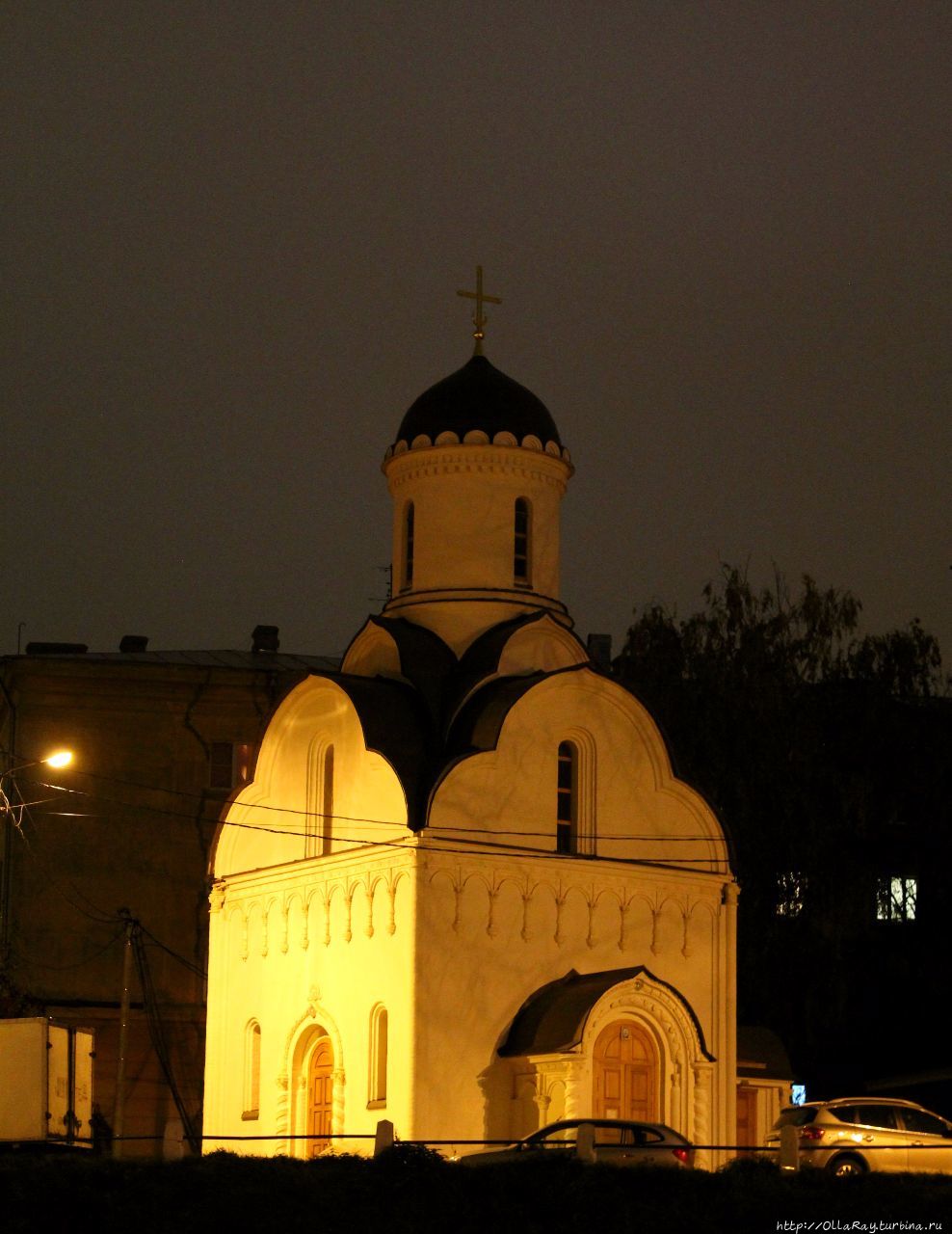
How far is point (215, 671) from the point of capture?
43844 millimetres

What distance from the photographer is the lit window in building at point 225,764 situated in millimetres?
43625

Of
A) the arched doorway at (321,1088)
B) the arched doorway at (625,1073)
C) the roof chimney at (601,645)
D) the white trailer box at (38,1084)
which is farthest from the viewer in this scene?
the roof chimney at (601,645)

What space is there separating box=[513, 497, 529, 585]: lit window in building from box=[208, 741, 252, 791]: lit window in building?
46.9 ft

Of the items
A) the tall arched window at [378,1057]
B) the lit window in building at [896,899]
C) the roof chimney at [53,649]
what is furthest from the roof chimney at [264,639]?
the tall arched window at [378,1057]

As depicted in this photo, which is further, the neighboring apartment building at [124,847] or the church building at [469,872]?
the neighboring apartment building at [124,847]

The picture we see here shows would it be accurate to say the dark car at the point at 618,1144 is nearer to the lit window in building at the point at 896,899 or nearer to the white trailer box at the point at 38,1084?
the white trailer box at the point at 38,1084

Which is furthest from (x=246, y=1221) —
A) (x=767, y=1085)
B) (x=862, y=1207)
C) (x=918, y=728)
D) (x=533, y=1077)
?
(x=918, y=728)

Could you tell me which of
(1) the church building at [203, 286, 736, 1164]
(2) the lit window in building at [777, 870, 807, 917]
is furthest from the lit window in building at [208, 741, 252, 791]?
(1) the church building at [203, 286, 736, 1164]

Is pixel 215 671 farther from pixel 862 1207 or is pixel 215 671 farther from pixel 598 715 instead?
pixel 862 1207

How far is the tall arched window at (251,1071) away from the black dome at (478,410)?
8817 millimetres

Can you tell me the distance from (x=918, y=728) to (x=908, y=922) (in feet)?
12.1

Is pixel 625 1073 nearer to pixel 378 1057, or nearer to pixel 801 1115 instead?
pixel 378 1057

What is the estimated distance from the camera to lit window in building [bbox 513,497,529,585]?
101 ft

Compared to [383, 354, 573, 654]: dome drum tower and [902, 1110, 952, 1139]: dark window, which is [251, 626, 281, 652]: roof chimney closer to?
[383, 354, 573, 654]: dome drum tower
